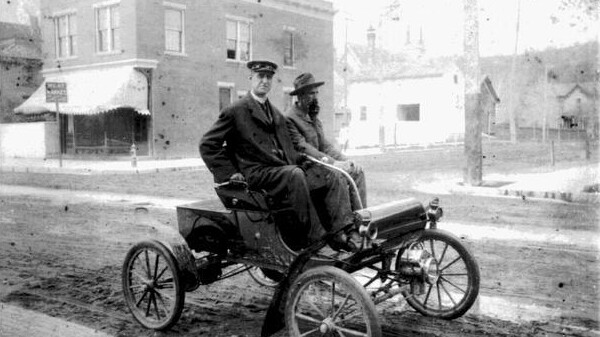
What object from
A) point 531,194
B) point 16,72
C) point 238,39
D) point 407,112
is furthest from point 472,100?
point 407,112

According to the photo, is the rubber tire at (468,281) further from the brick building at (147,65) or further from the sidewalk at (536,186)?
the brick building at (147,65)

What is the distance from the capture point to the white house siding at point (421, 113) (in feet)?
141

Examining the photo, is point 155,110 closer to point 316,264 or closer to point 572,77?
point 316,264

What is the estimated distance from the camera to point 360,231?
380cm

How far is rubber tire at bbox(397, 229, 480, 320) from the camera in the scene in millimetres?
4484

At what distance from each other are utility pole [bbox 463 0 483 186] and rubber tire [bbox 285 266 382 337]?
38.5 ft

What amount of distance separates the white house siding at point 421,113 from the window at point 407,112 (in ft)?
1.40

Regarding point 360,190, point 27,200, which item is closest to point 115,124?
point 27,200

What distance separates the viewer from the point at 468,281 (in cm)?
457

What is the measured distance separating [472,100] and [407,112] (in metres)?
33.0

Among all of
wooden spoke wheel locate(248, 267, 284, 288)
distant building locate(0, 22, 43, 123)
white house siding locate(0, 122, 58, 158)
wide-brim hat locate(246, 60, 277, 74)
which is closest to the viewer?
wide-brim hat locate(246, 60, 277, 74)

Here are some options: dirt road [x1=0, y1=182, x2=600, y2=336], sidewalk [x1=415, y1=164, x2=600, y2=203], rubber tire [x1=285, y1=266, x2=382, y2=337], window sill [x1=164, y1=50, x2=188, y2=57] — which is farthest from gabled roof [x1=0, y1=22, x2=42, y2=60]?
rubber tire [x1=285, y1=266, x2=382, y2=337]

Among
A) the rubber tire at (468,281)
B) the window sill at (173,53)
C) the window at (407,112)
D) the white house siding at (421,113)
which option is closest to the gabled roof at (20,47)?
the window sill at (173,53)

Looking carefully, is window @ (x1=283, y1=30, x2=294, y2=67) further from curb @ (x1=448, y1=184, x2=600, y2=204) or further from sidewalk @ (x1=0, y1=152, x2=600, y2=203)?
curb @ (x1=448, y1=184, x2=600, y2=204)
